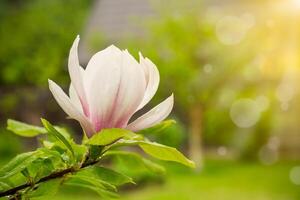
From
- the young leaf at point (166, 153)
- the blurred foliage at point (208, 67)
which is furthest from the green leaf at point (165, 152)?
the blurred foliage at point (208, 67)

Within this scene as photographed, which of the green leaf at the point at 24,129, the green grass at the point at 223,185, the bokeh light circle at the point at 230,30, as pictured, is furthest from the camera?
the bokeh light circle at the point at 230,30

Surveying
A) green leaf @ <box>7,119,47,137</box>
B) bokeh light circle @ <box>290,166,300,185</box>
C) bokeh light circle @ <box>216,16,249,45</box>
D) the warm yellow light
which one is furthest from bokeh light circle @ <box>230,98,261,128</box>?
green leaf @ <box>7,119,47,137</box>

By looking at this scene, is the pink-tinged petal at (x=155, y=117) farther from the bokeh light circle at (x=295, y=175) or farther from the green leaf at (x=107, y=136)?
the bokeh light circle at (x=295, y=175)

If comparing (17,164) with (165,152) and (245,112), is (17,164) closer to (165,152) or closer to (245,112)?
(165,152)

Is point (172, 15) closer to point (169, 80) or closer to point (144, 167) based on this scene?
point (169, 80)

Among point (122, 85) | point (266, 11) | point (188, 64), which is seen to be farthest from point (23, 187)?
point (266, 11)

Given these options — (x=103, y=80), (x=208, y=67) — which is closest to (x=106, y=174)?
(x=103, y=80)

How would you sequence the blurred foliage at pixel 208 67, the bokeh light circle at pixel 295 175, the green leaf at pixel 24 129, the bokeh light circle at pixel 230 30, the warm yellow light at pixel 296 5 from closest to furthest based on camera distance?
the green leaf at pixel 24 129
the bokeh light circle at pixel 295 175
the blurred foliage at pixel 208 67
the bokeh light circle at pixel 230 30
the warm yellow light at pixel 296 5
